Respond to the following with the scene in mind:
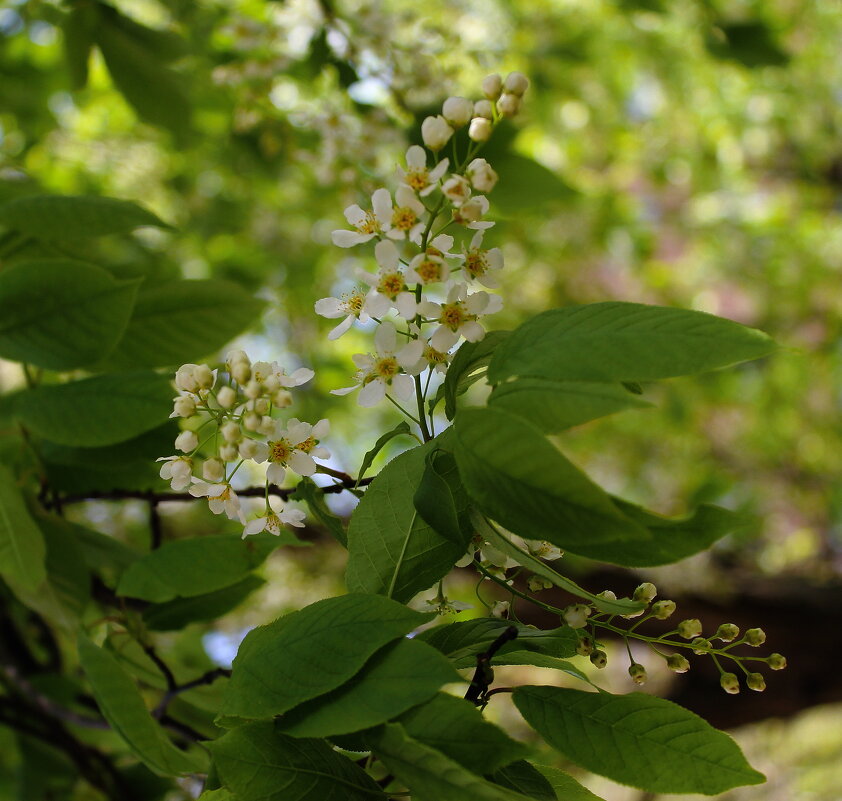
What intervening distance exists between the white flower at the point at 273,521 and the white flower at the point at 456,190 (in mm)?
268

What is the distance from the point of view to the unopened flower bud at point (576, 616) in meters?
0.57

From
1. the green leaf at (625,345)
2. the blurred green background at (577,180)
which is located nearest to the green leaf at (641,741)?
the green leaf at (625,345)

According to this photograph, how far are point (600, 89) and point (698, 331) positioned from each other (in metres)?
3.76

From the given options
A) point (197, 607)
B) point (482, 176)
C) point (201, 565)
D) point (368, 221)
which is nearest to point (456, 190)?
point (482, 176)

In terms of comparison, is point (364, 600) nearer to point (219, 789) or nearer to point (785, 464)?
point (219, 789)

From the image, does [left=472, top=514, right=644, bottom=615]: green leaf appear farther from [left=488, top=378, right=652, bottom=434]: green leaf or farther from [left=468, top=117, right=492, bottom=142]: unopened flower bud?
[left=468, top=117, right=492, bottom=142]: unopened flower bud

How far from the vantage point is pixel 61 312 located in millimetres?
848

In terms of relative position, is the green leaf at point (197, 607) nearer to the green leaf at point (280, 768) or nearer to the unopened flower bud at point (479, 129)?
the green leaf at point (280, 768)

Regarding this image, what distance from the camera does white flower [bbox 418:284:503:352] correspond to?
1.95 ft

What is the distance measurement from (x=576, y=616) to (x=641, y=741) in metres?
0.09

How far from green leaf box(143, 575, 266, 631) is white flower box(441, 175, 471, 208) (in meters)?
0.52

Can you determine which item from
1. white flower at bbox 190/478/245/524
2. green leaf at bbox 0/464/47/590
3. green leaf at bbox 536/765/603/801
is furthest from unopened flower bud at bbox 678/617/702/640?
green leaf at bbox 0/464/47/590

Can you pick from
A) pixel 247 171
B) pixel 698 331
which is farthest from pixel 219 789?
pixel 247 171

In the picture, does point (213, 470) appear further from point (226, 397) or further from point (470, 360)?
point (470, 360)
